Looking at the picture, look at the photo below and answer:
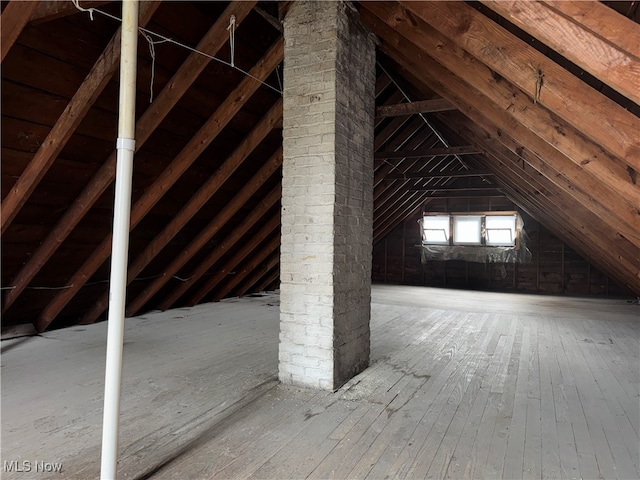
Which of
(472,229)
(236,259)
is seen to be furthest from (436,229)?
(236,259)

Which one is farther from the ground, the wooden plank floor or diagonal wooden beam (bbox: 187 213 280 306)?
diagonal wooden beam (bbox: 187 213 280 306)

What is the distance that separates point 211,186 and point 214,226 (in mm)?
757

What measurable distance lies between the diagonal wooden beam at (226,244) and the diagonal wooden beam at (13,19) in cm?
331

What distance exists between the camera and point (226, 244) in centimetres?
553

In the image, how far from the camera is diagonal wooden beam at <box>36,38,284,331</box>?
343 centimetres

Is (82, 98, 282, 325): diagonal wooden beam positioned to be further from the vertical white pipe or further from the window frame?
the window frame

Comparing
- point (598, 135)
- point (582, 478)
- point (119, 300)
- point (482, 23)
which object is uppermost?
point (482, 23)

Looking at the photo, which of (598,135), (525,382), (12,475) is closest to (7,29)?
(12,475)

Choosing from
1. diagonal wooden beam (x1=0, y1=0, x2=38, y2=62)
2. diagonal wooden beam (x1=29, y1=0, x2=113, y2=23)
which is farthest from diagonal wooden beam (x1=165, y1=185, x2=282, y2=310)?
diagonal wooden beam (x1=0, y1=0, x2=38, y2=62)

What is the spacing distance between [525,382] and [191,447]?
254 cm

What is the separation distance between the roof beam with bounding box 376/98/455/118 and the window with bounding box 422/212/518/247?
7.36m

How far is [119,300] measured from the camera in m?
1.57

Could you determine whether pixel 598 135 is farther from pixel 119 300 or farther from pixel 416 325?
pixel 416 325

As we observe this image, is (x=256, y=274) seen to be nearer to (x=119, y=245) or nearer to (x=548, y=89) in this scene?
(x=119, y=245)
